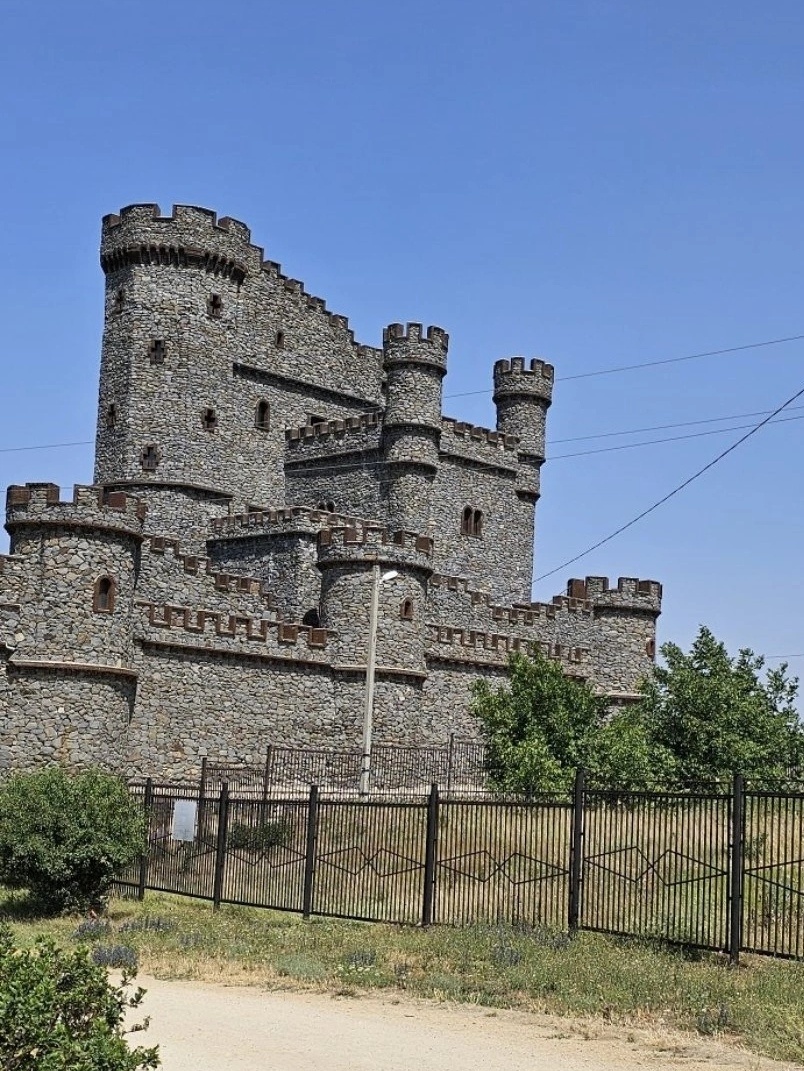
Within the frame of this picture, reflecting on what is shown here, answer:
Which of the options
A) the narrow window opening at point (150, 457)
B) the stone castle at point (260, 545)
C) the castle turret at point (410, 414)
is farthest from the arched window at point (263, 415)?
the castle turret at point (410, 414)

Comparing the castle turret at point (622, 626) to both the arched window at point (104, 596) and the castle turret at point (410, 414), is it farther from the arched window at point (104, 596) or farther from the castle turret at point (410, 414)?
the arched window at point (104, 596)

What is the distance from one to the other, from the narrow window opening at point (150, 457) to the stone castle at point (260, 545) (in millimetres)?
67

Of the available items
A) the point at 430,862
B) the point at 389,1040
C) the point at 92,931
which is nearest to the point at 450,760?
the point at 430,862

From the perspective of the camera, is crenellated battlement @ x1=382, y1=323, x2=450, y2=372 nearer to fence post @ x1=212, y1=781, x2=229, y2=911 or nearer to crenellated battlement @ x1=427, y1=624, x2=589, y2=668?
crenellated battlement @ x1=427, y1=624, x2=589, y2=668

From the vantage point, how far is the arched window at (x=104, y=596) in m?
30.2

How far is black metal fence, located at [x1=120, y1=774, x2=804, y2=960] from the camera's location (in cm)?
1655

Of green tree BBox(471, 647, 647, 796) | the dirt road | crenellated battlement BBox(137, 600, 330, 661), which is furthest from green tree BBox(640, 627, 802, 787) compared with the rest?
the dirt road

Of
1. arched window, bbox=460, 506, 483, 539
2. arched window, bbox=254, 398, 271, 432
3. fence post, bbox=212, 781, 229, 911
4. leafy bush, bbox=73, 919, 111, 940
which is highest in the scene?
arched window, bbox=254, 398, 271, 432

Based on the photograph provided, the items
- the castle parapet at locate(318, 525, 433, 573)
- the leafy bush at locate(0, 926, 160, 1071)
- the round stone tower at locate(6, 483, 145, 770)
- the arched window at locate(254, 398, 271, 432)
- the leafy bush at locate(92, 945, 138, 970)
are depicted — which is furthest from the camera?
the arched window at locate(254, 398, 271, 432)

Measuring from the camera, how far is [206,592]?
3734 centimetres

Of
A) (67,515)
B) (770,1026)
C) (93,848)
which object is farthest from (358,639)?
(770,1026)

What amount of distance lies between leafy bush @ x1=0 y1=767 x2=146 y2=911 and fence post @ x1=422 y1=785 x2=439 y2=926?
5.46m

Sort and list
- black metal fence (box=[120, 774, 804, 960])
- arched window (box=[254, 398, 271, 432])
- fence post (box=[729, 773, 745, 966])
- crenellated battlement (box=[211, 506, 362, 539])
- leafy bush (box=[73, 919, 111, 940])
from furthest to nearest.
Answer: arched window (box=[254, 398, 271, 432]), crenellated battlement (box=[211, 506, 362, 539]), leafy bush (box=[73, 919, 111, 940]), black metal fence (box=[120, 774, 804, 960]), fence post (box=[729, 773, 745, 966])

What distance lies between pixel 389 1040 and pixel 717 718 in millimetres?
27337
